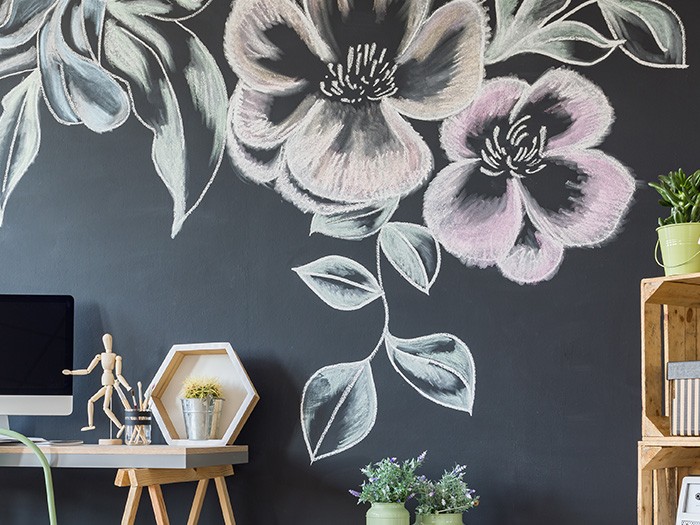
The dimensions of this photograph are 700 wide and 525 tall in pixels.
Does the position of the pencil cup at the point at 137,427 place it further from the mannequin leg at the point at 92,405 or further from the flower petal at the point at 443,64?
the flower petal at the point at 443,64

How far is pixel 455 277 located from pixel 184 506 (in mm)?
1250

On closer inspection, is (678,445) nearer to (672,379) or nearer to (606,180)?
(672,379)

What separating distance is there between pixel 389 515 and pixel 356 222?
1.03 metres

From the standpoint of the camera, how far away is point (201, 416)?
136 inches

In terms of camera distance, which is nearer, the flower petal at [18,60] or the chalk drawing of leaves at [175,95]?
the chalk drawing of leaves at [175,95]

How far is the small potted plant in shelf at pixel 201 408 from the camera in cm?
345

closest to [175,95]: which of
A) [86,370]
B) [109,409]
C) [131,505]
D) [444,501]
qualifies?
[86,370]

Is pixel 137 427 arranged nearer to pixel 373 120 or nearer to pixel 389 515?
pixel 389 515

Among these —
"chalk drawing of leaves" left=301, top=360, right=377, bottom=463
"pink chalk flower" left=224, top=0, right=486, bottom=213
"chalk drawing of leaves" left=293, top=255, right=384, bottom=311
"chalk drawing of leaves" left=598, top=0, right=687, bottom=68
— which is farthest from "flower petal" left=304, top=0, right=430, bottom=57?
"chalk drawing of leaves" left=301, top=360, right=377, bottom=463

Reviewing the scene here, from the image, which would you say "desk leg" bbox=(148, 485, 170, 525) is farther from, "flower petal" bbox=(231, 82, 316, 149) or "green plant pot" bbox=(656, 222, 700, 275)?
"green plant pot" bbox=(656, 222, 700, 275)

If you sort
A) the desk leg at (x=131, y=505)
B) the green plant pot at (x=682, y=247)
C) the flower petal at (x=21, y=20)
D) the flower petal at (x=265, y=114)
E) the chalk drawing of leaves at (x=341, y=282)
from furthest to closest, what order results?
1. the flower petal at (x=21, y=20)
2. the flower petal at (x=265, y=114)
3. the chalk drawing of leaves at (x=341, y=282)
4. the desk leg at (x=131, y=505)
5. the green plant pot at (x=682, y=247)

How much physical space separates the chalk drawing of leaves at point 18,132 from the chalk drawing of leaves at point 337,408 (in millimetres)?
1383

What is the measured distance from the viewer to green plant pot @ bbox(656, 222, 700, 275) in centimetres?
294

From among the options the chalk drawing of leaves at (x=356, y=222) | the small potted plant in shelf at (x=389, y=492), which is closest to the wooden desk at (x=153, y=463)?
the small potted plant in shelf at (x=389, y=492)
